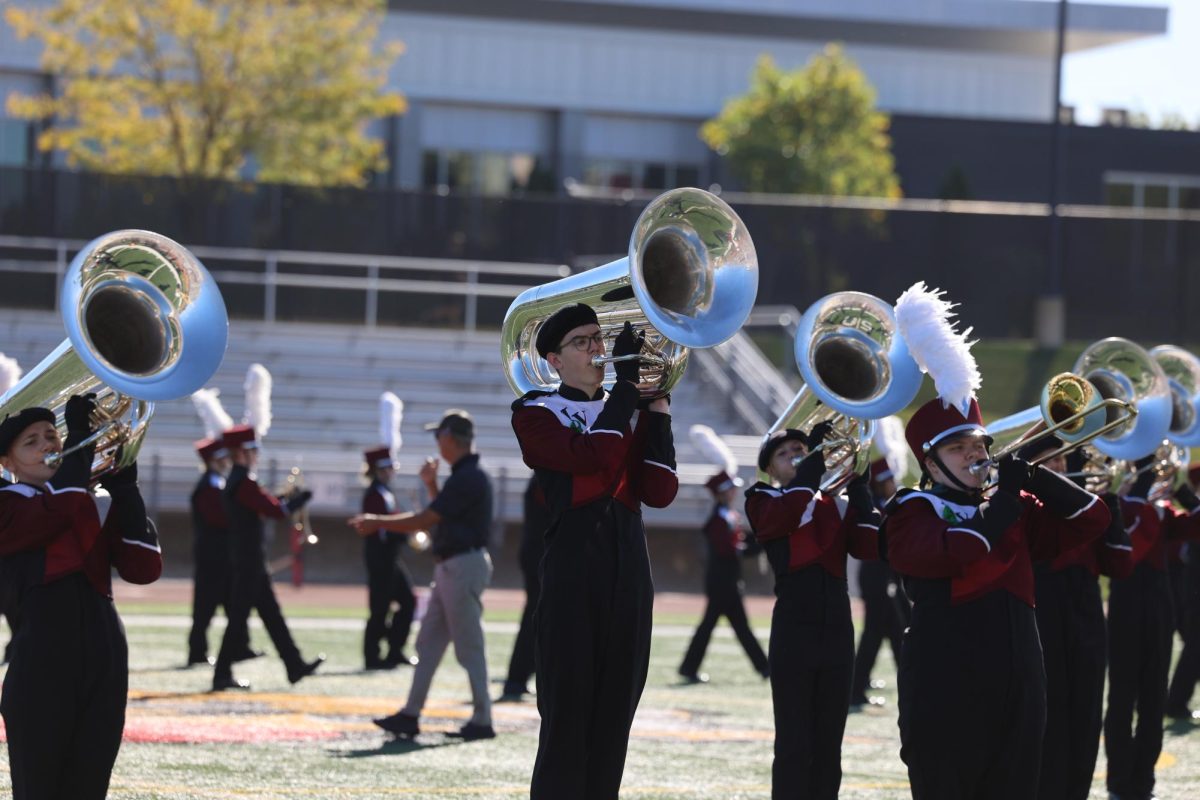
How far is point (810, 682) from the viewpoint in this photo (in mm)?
7676

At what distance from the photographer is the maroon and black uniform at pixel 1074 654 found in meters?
7.58

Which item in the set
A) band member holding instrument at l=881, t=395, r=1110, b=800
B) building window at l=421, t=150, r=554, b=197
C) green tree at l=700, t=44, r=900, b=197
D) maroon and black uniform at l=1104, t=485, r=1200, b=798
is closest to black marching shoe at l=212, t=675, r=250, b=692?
maroon and black uniform at l=1104, t=485, r=1200, b=798

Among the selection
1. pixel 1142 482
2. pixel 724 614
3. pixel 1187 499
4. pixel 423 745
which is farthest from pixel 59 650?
pixel 724 614

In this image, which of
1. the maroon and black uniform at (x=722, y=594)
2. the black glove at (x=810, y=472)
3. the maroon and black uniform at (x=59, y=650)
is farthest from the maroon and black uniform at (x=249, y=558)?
the maroon and black uniform at (x=59, y=650)

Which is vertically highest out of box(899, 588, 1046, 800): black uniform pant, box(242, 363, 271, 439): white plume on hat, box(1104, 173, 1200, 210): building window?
box(1104, 173, 1200, 210): building window

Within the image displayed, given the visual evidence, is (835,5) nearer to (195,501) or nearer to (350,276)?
(350,276)

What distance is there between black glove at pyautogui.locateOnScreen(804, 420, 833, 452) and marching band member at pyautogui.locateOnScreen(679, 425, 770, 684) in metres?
5.60

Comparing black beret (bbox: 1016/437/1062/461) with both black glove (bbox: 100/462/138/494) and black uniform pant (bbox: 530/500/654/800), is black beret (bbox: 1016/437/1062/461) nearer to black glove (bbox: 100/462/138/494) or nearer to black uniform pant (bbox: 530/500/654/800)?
black uniform pant (bbox: 530/500/654/800)

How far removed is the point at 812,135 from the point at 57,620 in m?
38.2

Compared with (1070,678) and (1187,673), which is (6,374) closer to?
(1070,678)

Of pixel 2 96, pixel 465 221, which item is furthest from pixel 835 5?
pixel 465 221

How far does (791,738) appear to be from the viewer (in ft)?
24.8

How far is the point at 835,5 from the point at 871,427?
45634 millimetres

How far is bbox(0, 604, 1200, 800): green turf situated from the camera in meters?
8.66
